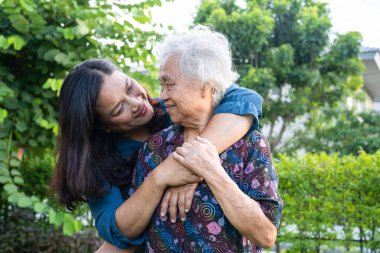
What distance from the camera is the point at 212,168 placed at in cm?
168

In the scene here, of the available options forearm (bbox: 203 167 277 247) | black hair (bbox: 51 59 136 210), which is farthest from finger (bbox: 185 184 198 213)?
black hair (bbox: 51 59 136 210)

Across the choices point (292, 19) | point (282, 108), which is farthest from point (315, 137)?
point (292, 19)

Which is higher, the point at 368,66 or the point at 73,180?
the point at 368,66

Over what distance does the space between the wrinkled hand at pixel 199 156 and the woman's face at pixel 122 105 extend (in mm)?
416

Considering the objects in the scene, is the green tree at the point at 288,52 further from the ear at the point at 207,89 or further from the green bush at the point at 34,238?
the ear at the point at 207,89

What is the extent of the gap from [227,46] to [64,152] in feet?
2.46

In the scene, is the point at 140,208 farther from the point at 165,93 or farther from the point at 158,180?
the point at 165,93

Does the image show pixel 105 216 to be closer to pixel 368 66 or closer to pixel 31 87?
pixel 31 87

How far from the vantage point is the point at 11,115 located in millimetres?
4637

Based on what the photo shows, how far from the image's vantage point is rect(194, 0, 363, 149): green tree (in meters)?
13.6

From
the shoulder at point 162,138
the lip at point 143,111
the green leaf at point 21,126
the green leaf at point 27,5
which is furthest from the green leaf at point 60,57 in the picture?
the shoulder at point 162,138

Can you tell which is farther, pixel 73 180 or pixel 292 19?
pixel 292 19

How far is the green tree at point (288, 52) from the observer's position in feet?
44.6

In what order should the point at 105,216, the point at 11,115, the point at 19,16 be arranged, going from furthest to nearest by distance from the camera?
the point at 11,115 < the point at 19,16 < the point at 105,216
